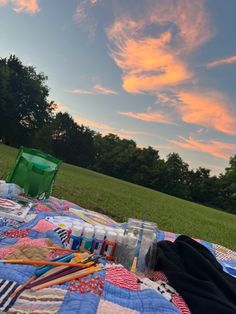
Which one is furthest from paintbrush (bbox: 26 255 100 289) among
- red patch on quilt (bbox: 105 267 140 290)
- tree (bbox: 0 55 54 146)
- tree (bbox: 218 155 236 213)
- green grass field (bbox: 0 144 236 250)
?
tree (bbox: 218 155 236 213)

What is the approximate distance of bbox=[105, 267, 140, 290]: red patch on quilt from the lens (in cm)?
228

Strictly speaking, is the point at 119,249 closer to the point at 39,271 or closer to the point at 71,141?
the point at 39,271

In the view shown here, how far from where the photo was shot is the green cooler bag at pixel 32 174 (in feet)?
16.9

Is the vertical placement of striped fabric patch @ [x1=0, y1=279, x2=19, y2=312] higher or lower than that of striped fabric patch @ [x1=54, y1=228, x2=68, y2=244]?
lower

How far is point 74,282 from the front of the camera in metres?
2.19

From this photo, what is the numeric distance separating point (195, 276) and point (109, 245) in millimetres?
634

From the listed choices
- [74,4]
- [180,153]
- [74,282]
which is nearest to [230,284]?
[74,282]

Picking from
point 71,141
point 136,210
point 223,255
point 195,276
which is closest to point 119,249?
point 195,276

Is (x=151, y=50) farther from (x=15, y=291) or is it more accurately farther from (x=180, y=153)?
(x=180, y=153)

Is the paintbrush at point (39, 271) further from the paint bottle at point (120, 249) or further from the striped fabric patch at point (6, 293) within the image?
the paint bottle at point (120, 249)

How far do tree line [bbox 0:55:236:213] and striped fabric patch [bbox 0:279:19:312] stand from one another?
109 feet

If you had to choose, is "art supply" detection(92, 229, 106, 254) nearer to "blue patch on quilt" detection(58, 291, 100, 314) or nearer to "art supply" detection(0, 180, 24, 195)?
"blue patch on quilt" detection(58, 291, 100, 314)

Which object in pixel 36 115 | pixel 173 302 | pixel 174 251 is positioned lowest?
pixel 173 302

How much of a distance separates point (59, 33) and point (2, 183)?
14.1 m
